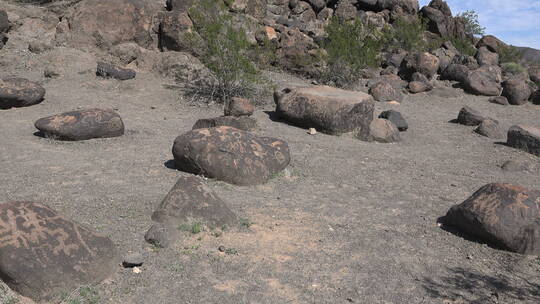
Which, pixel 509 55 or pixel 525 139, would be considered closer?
pixel 525 139

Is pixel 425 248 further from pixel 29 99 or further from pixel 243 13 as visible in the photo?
pixel 243 13

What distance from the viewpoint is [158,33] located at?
16.4 m

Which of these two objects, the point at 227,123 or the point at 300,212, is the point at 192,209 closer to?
the point at 300,212

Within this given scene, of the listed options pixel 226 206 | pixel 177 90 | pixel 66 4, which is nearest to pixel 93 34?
pixel 66 4

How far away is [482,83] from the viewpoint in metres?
17.1

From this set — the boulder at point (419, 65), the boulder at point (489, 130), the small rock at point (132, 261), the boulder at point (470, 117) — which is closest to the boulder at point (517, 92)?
the boulder at point (419, 65)

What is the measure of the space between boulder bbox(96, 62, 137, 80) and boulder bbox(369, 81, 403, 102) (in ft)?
22.8

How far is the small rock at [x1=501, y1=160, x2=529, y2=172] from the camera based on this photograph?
9594mm

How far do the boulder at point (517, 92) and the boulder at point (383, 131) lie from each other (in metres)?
6.72

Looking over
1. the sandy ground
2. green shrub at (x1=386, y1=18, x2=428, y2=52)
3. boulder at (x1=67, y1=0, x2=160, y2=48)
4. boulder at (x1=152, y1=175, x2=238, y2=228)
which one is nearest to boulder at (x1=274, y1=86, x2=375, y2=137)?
the sandy ground

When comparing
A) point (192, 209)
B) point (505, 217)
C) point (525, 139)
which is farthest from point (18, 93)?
point (525, 139)

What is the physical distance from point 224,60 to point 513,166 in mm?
7259

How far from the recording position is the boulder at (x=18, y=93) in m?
11.3

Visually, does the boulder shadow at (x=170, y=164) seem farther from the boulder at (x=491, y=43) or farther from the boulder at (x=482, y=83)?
the boulder at (x=491, y=43)
